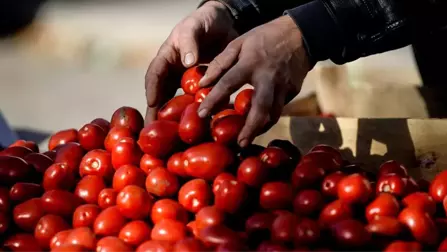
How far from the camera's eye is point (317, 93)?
271 centimetres

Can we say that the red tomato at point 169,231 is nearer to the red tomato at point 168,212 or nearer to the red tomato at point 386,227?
the red tomato at point 168,212

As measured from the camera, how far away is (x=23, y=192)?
1.25 m

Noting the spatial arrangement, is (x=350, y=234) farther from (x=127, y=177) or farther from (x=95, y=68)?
(x=95, y=68)

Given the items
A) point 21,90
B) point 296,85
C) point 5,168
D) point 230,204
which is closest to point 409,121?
point 296,85

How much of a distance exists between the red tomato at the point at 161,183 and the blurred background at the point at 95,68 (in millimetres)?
1344

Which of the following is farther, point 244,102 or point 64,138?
point 64,138

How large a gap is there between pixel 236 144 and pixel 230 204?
161mm

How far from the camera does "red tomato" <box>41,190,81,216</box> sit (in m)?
1.20

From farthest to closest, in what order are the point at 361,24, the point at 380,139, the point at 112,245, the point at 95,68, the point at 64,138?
1. the point at 95,68
2. the point at 380,139
3. the point at 64,138
4. the point at 361,24
5. the point at 112,245

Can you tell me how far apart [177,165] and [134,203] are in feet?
0.40

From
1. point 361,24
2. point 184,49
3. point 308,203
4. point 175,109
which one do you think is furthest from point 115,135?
point 361,24

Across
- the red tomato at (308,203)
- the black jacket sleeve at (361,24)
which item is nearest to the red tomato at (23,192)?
the red tomato at (308,203)

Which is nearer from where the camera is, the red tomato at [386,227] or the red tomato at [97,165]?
the red tomato at [386,227]

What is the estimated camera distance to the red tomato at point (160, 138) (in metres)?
1.23
